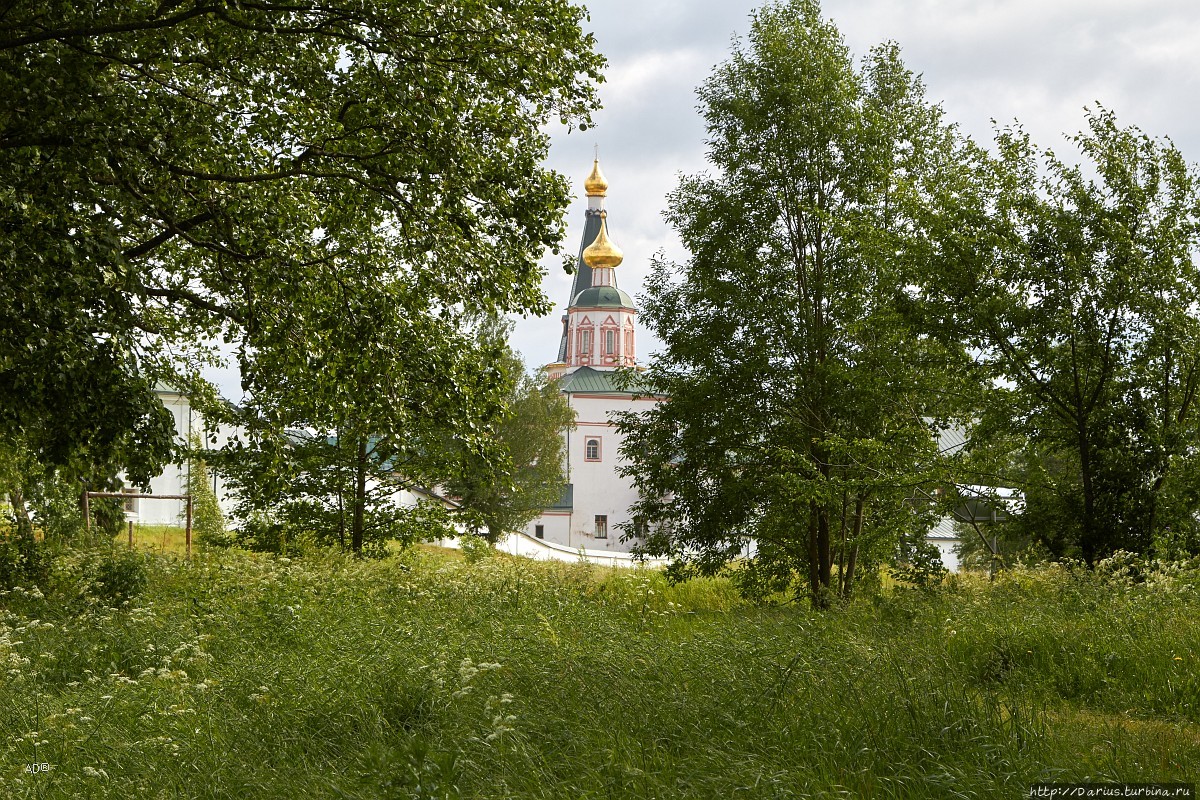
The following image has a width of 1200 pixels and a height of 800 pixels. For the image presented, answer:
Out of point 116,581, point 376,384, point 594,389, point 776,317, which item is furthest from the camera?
point 594,389

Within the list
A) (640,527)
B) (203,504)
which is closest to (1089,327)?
(640,527)

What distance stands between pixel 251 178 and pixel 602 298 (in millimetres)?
71785

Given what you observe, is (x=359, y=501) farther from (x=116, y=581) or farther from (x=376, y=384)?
(x=376, y=384)

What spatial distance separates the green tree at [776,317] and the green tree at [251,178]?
5.99 metres

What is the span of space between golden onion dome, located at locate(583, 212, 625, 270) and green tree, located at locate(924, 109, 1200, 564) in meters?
69.6

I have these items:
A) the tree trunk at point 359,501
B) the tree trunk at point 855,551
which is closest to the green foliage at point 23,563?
the tree trunk at point 359,501

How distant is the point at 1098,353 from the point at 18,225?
10.9 metres

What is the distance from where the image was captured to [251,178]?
871 centimetres

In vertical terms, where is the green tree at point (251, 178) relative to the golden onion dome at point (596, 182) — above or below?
below

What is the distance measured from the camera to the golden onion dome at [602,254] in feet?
269

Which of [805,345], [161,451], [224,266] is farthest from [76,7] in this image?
[805,345]

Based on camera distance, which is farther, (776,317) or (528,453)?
(528,453)

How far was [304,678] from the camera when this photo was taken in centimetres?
655

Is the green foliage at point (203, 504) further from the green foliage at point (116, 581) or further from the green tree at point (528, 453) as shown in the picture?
the green tree at point (528, 453)
